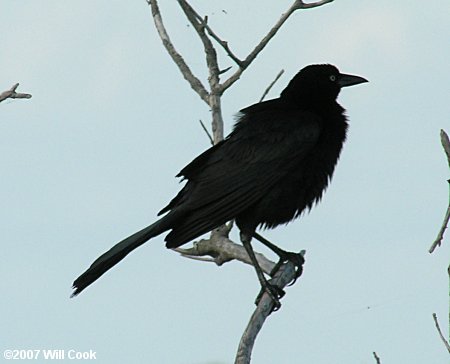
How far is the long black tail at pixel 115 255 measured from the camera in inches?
234

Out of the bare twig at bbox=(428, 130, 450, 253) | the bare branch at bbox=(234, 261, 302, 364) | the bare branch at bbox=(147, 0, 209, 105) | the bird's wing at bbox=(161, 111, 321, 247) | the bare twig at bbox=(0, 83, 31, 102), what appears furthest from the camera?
the bare branch at bbox=(147, 0, 209, 105)

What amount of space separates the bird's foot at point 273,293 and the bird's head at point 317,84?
1.56 m

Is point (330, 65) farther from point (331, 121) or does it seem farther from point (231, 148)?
point (231, 148)

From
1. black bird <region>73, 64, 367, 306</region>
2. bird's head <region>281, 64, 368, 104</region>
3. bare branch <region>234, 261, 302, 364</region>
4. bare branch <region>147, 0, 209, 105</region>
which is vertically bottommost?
→ bare branch <region>234, 261, 302, 364</region>

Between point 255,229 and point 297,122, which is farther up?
point 297,122

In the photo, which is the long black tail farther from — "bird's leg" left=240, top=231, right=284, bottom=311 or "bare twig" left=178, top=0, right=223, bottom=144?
"bare twig" left=178, top=0, right=223, bottom=144

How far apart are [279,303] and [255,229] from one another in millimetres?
579

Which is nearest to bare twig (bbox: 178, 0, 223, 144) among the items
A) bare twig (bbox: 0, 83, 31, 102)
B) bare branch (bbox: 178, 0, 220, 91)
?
bare branch (bbox: 178, 0, 220, 91)

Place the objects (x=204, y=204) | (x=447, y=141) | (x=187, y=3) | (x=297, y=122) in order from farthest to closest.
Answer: (x=187, y=3)
(x=297, y=122)
(x=204, y=204)
(x=447, y=141)

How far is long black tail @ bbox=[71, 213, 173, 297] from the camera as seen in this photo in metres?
5.94

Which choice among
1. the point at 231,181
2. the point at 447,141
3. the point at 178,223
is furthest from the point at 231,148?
the point at 447,141

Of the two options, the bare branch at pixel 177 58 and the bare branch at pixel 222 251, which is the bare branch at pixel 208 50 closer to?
the bare branch at pixel 177 58

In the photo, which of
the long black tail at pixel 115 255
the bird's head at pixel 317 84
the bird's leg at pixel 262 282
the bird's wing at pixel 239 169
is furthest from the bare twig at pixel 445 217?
the bird's head at pixel 317 84

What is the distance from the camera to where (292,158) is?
620 centimetres
